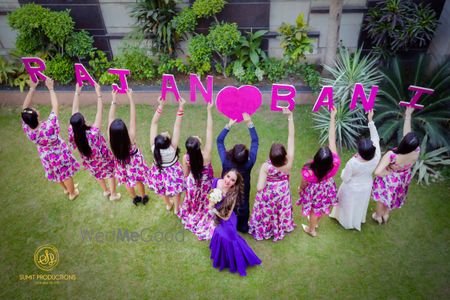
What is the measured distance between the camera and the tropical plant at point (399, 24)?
21.6 ft

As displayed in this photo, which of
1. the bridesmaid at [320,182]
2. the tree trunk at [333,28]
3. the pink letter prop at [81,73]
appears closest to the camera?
the bridesmaid at [320,182]

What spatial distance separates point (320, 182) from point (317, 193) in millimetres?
169

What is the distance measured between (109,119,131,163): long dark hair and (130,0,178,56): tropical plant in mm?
3172

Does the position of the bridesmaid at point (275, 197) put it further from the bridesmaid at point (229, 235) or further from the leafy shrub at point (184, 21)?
the leafy shrub at point (184, 21)

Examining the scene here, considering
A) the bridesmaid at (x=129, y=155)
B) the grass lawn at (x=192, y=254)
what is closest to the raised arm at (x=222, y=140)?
the bridesmaid at (x=129, y=155)

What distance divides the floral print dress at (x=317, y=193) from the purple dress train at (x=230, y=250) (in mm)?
910

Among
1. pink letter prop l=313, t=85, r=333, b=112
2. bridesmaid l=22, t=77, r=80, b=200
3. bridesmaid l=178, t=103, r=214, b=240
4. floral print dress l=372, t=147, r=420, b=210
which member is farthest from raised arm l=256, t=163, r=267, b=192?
bridesmaid l=22, t=77, r=80, b=200

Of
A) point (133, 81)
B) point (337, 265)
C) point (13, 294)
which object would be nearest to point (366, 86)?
point (337, 265)

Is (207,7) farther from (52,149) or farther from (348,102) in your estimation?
(52,149)

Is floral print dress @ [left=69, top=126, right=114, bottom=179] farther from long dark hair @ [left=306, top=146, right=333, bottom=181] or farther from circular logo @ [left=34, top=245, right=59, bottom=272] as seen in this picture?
long dark hair @ [left=306, top=146, right=333, bottom=181]

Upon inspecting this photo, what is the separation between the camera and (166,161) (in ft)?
15.0

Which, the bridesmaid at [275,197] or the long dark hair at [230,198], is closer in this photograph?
the long dark hair at [230,198]

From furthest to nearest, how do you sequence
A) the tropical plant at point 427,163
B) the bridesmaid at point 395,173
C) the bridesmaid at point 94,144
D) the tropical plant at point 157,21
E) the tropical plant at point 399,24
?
the tropical plant at point 157,21, the tropical plant at point 399,24, the tropical plant at point 427,163, the bridesmaid at point 94,144, the bridesmaid at point 395,173

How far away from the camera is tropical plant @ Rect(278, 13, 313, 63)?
687cm
